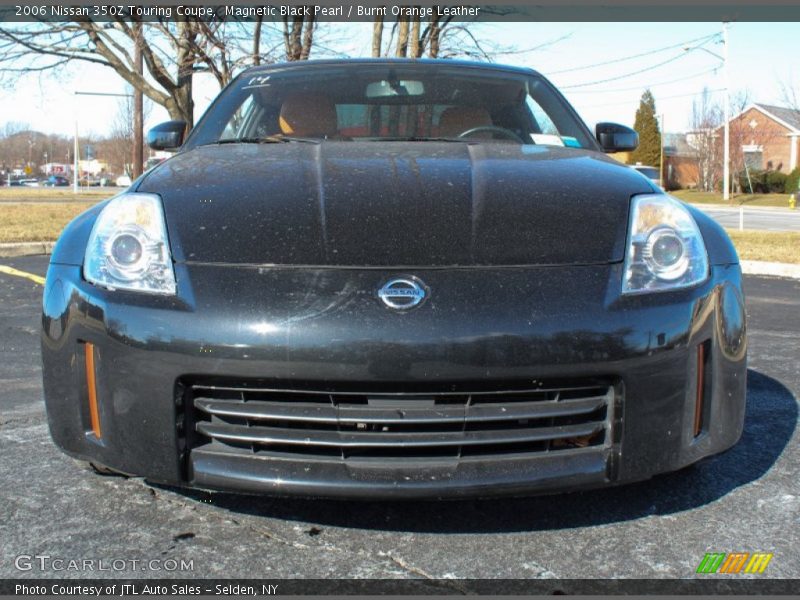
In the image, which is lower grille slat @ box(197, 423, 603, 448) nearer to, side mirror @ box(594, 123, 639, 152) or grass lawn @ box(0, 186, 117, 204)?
side mirror @ box(594, 123, 639, 152)

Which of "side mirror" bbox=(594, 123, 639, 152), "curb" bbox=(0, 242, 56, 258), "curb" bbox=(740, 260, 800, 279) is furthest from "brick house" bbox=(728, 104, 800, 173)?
"side mirror" bbox=(594, 123, 639, 152)

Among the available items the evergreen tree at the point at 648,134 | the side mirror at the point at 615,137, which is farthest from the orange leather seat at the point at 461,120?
the evergreen tree at the point at 648,134


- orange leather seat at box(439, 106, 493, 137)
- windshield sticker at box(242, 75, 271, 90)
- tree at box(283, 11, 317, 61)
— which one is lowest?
orange leather seat at box(439, 106, 493, 137)

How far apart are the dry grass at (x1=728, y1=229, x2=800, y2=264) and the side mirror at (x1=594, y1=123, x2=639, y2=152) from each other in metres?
6.37

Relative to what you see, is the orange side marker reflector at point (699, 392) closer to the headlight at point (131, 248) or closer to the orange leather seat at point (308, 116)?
the headlight at point (131, 248)

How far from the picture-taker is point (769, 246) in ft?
38.0

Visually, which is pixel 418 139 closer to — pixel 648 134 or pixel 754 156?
pixel 648 134

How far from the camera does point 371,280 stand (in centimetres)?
204

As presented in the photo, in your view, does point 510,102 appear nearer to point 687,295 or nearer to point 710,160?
point 687,295

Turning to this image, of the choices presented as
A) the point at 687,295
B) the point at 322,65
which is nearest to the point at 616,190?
the point at 687,295

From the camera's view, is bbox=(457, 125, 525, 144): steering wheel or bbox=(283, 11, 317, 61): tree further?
bbox=(283, 11, 317, 61): tree

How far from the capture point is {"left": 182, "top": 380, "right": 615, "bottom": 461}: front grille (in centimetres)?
194

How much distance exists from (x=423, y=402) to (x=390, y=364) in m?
0.14

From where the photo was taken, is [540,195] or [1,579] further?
[540,195]
